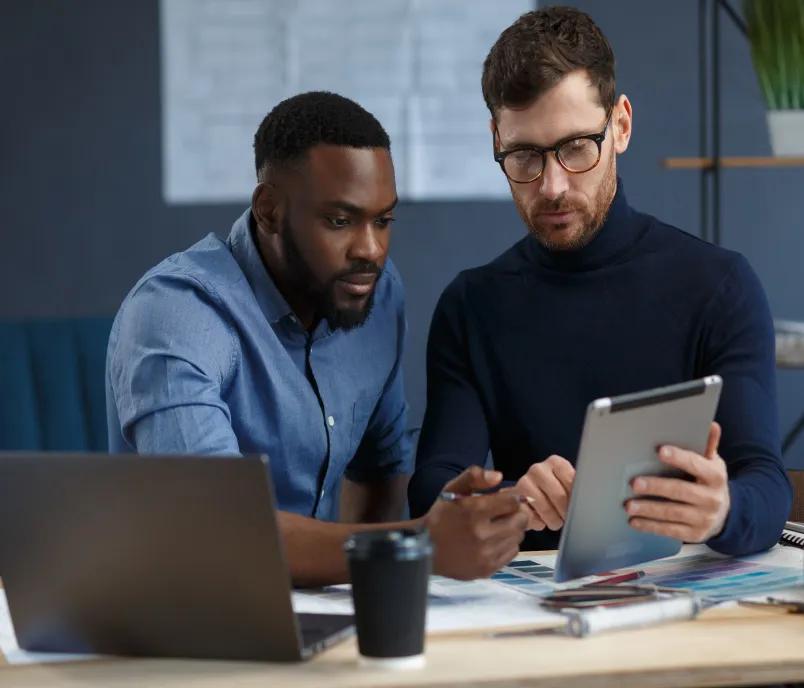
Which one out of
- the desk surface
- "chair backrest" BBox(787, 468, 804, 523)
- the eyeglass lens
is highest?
the eyeglass lens

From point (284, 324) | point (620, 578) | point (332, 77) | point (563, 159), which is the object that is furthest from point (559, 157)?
point (332, 77)

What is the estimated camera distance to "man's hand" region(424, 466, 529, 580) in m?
1.27

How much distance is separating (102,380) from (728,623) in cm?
157

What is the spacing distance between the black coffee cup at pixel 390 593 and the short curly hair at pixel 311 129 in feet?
2.66

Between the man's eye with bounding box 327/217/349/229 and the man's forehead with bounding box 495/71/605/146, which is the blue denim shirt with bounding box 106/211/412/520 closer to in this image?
the man's eye with bounding box 327/217/349/229

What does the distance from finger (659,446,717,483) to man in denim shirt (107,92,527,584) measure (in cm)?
52

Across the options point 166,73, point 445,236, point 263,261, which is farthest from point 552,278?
point 166,73

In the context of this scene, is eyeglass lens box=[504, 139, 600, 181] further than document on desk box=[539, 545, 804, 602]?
Yes

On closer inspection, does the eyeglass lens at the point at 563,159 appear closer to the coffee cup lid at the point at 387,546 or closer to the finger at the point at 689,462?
the finger at the point at 689,462

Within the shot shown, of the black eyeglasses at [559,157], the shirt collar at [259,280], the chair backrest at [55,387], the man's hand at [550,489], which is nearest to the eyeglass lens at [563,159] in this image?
the black eyeglasses at [559,157]

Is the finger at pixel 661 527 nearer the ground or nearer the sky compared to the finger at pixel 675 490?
nearer the ground

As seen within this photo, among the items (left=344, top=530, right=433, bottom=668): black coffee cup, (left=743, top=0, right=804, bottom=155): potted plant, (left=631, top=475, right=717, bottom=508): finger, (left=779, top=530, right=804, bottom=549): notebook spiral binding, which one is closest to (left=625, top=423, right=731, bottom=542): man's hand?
(left=631, top=475, right=717, bottom=508): finger

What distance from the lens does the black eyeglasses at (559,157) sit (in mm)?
1785

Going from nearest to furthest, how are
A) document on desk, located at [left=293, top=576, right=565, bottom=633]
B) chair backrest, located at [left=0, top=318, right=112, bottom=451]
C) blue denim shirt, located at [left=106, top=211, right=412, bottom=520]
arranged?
document on desk, located at [left=293, top=576, right=565, bottom=633], blue denim shirt, located at [left=106, top=211, right=412, bottom=520], chair backrest, located at [left=0, top=318, right=112, bottom=451]
